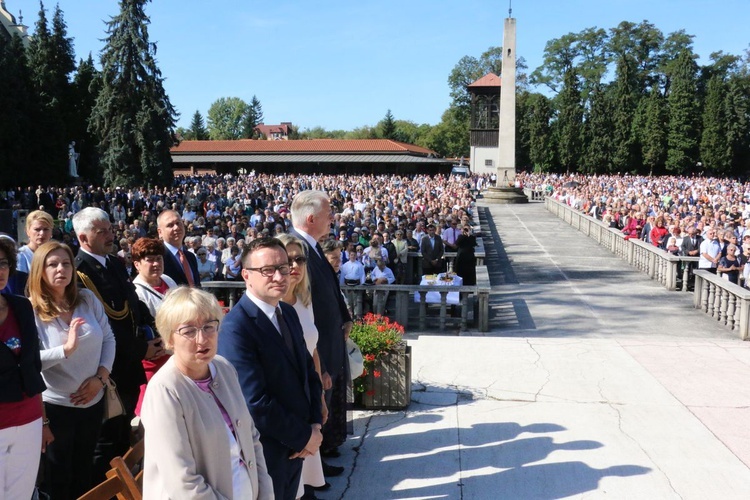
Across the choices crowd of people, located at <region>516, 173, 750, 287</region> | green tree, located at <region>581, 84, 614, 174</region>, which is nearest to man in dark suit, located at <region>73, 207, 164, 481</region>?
crowd of people, located at <region>516, 173, 750, 287</region>

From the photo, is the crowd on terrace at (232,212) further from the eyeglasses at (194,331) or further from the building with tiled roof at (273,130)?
the building with tiled roof at (273,130)

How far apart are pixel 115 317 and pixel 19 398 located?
44.6 inches

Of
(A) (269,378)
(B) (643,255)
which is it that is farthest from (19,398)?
(B) (643,255)

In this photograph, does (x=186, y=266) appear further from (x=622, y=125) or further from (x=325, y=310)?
(x=622, y=125)

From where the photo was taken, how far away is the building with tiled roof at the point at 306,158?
63875 millimetres

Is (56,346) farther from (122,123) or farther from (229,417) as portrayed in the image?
(122,123)

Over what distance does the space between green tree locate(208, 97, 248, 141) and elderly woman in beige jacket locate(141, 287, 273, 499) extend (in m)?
133

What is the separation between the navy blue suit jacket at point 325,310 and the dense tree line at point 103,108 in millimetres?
41301

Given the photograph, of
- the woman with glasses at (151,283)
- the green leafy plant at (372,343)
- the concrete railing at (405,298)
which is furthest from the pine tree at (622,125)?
the woman with glasses at (151,283)

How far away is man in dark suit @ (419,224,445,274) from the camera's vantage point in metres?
15.0

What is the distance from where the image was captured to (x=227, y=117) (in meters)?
133

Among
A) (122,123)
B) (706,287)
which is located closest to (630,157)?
(122,123)

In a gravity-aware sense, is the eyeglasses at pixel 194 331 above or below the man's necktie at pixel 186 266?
above

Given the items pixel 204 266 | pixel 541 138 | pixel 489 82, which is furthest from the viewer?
pixel 541 138
